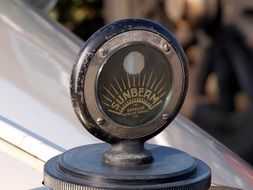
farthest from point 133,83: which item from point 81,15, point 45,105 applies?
point 81,15

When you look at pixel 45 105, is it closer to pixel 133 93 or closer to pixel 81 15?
pixel 133 93

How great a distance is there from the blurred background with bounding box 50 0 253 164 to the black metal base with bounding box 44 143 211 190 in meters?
2.84

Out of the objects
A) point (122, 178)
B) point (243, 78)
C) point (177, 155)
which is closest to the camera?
point (122, 178)

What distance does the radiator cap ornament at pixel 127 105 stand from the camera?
1154 millimetres

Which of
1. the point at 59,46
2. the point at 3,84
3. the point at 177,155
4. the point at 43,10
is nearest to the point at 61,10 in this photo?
the point at 43,10

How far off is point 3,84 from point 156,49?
0.69m

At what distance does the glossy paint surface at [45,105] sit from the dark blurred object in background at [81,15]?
3.07 meters

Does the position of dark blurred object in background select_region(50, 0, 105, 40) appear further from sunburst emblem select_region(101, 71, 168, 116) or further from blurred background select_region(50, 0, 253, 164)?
sunburst emblem select_region(101, 71, 168, 116)

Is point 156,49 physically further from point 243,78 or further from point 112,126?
point 243,78

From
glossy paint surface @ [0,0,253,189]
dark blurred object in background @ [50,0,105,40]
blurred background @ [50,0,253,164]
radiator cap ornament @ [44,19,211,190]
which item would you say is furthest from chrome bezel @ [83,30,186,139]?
dark blurred object in background @ [50,0,105,40]

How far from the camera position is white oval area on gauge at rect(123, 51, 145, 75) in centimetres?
117

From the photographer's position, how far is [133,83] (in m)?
1.17

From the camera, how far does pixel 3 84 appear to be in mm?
1815

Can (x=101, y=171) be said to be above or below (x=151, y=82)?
below
